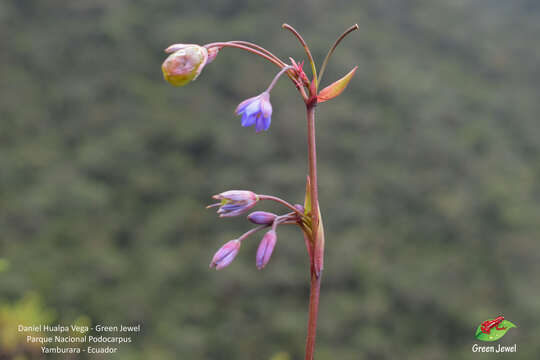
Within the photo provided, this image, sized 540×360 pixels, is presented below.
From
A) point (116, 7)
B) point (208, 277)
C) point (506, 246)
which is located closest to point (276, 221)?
point (208, 277)

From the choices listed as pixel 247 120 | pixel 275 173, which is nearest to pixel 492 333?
pixel 247 120

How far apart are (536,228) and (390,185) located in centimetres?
122

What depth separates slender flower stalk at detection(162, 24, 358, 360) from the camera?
0.41 metres

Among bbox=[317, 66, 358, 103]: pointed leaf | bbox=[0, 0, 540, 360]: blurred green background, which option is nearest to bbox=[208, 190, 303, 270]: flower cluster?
bbox=[317, 66, 358, 103]: pointed leaf

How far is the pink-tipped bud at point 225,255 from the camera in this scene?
48cm

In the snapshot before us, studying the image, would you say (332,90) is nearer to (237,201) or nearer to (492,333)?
(237,201)

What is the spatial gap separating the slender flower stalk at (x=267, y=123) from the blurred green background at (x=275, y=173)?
9.68 feet

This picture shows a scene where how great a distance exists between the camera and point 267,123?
18.8 inches

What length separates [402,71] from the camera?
14.4 feet

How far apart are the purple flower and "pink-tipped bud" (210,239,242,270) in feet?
0.41

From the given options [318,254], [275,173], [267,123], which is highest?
[275,173]

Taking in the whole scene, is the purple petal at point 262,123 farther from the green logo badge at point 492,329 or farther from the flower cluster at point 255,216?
the green logo badge at point 492,329

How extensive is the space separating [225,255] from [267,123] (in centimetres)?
15

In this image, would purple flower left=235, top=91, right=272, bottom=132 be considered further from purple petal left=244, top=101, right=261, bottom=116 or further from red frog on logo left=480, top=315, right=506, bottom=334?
red frog on logo left=480, top=315, right=506, bottom=334
